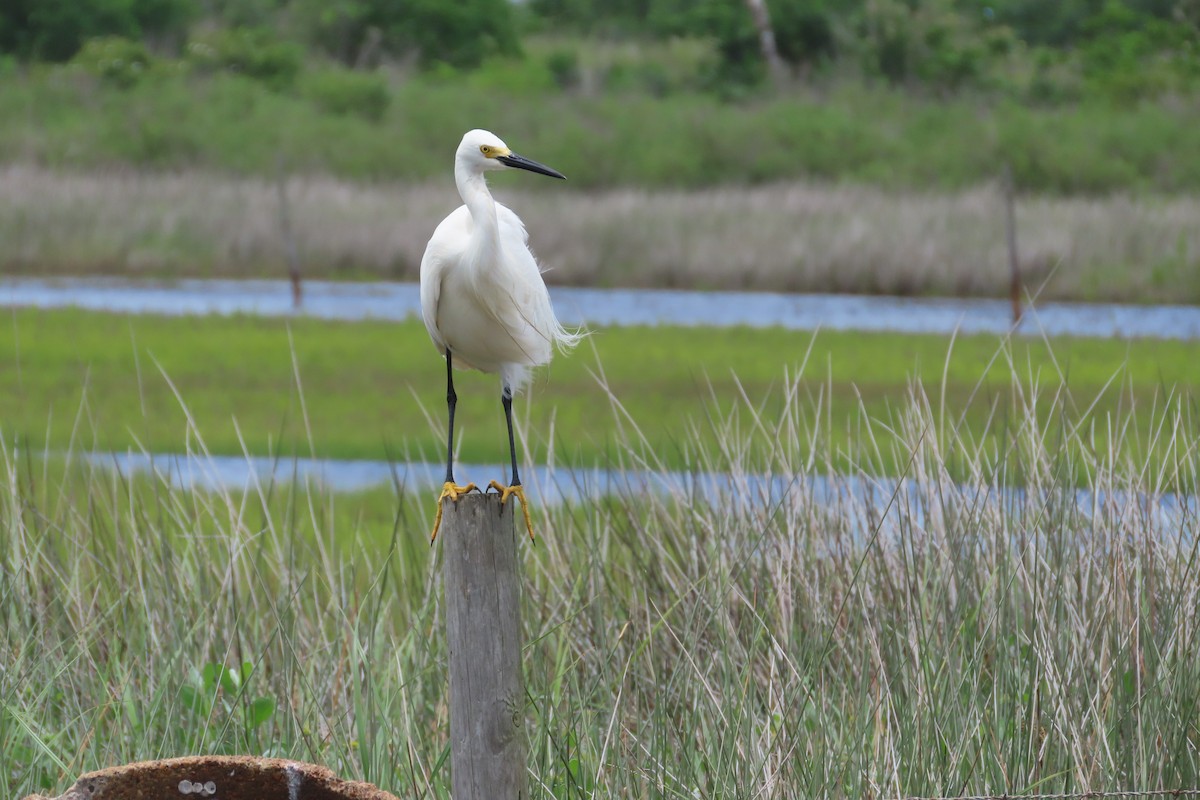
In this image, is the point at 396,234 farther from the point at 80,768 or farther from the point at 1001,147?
the point at 80,768

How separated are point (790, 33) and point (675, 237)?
564 inches

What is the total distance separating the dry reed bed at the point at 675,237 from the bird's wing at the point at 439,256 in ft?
60.9

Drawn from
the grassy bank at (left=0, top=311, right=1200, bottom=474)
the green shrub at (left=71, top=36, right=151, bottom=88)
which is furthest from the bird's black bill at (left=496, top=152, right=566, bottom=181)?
the green shrub at (left=71, top=36, right=151, bottom=88)

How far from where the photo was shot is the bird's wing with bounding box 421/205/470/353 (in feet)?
9.80

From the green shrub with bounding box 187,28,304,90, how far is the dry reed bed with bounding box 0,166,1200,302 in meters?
9.62

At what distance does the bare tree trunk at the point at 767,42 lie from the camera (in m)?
33.9

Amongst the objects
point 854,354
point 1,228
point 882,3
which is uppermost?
point 882,3

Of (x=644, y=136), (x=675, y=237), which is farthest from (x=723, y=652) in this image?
(x=644, y=136)

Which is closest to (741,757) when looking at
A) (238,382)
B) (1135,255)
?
(238,382)

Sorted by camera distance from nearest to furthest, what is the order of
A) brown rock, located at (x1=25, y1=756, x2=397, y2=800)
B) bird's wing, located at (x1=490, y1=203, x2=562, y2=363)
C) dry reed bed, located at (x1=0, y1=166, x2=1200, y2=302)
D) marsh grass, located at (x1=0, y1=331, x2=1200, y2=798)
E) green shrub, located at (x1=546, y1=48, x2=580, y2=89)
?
brown rock, located at (x1=25, y1=756, x2=397, y2=800) < bird's wing, located at (x1=490, y1=203, x2=562, y2=363) < marsh grass, located at (x1=0, y1=331, x2=1200, y2=798) < dry reed bed, located at (x1=0, y1=166, x2=1200, y2=302) < green shrub, located at (x1=546, y1=48, x2=580, y2=89)

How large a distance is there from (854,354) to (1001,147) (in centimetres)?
1500

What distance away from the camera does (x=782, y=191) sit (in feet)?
85.7

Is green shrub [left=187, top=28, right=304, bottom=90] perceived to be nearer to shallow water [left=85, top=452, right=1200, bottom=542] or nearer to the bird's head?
shallow water [left=85, top=452, right=1200, bottom=542]

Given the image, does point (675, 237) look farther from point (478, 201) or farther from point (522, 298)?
point (478, 201)
